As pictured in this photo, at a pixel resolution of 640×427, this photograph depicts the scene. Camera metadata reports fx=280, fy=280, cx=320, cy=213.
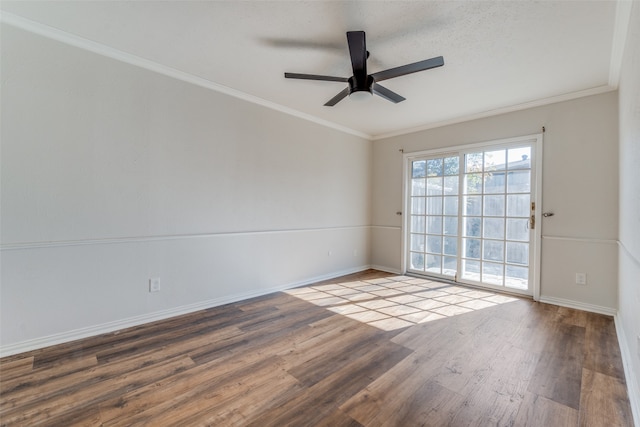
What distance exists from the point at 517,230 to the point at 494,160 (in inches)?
38.7

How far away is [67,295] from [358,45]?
3008 millimetres

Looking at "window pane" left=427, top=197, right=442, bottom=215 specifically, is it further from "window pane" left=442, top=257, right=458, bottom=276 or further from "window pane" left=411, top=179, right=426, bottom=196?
"window pane" left=442, top=257, right=458, bottom=276

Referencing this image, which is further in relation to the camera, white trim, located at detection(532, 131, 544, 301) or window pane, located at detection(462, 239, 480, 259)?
window pane, located at detection(462, 239, 480, 259)

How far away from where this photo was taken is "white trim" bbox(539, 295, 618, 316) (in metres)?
3.00

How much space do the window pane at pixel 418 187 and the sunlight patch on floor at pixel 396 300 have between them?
1420mm

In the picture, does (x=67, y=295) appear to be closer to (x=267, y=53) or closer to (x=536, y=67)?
(x=267, y=53)

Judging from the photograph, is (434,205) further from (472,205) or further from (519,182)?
(519,182)

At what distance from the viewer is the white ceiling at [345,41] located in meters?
1.94

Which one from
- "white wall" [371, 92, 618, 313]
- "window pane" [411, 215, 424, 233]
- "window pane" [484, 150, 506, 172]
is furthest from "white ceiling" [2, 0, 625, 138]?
"window pane" [411, 215, 424, 233]

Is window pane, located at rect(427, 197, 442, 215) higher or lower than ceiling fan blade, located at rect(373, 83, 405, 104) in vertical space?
lower

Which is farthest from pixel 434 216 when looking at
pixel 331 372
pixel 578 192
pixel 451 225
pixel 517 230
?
pixel 331 372

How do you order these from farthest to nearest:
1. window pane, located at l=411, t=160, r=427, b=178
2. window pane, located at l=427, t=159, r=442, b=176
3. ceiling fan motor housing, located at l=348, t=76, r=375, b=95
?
1. window pane, located at l=411, t=160, r=427, b=178
2. window pane, located at l=427, t=159, r=442, b=176
3. ceiling fan motor housing, located at l=348, t=76, r=375, b=95

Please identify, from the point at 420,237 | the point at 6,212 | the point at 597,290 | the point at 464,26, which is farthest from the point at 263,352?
the point at 597,290

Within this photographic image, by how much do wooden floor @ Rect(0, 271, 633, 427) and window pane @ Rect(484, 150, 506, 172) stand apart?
6.26 ft
